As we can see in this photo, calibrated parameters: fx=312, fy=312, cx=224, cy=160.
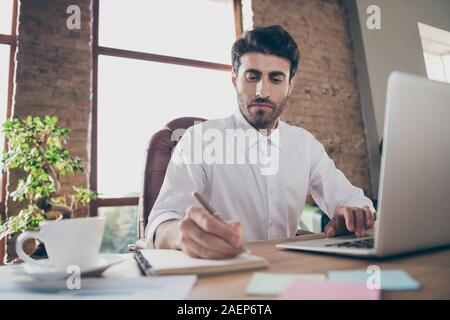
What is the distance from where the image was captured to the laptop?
1.58 ft

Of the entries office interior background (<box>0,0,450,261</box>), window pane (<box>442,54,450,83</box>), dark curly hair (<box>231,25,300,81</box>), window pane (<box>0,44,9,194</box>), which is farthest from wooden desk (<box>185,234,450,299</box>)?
window pane (<box>442,54,450,83</box>)

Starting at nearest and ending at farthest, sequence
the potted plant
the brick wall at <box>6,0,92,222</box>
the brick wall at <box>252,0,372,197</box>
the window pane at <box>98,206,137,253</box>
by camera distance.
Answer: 1. the potted plant
2. the brick wall at <box>6,0,92,222</box>
3. the window pane at <box>98,206,137,253</box>
4. the brick wall at <box>252,0,372,197</box>

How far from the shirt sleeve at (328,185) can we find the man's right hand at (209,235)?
81 cm

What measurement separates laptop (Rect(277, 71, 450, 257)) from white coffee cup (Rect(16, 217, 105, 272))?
0.47 metres

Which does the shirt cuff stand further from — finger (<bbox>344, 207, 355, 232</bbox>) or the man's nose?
the man's nose

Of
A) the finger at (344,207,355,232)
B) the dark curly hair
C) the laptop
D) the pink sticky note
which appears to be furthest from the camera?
the dark curly hair

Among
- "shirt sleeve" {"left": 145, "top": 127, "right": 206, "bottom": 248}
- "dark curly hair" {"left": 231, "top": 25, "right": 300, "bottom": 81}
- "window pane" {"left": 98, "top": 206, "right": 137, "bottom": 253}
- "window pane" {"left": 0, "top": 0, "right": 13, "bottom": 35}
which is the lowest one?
"window pane" {"left": 98, "top": 206, "right": 137, "bottom": 253}

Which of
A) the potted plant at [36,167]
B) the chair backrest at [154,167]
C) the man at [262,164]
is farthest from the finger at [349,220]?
the potted plant at [36,167]

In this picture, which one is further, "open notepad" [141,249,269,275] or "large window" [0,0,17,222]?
"large window" [0,0,17,222]

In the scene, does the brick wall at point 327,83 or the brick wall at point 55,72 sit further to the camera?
the brick wall at point 327,83

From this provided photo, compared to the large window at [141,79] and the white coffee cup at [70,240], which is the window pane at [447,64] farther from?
the white coffee cup at [70,240]

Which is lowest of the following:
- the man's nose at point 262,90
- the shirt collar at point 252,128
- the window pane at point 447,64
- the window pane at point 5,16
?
the shirt collar at point 252,128

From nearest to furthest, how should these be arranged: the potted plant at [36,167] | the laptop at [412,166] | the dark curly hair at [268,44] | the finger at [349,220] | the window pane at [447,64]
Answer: the laptop at [412,166], the finger at [349,220], the dark curly hair at [268,44], the potted plant at [36,167], the window pane at [447,64]

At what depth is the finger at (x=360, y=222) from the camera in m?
0.85
